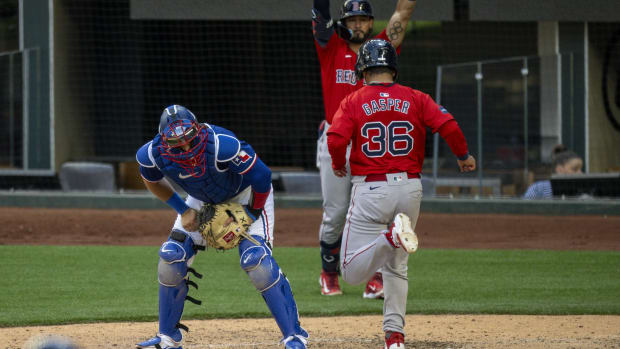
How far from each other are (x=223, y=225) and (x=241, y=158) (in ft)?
1.25

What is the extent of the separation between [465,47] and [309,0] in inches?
149

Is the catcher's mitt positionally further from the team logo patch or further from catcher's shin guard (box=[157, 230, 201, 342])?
the team logo patch

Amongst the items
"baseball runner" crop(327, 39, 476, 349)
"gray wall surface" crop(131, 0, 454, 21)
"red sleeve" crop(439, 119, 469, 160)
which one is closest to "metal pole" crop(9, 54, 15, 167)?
"gray wall surface" crop(131, 0, 454, 21)

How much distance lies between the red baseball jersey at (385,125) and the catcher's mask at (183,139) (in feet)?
2.46

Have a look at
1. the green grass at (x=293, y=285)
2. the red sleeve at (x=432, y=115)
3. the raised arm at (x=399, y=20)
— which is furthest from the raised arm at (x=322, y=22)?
the green grass at (x=293, y=285)

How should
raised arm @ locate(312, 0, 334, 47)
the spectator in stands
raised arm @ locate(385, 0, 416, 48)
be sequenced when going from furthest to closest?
the spectator in stands
raised arm @ locate(312, 0, 334, 47)
raised arm @ locate(385, 0, 416, 48)

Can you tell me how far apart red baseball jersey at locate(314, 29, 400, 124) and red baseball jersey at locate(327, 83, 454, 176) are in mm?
1704

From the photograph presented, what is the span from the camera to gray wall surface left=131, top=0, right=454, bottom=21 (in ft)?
50.5

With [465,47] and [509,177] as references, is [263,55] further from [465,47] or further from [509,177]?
[509,177]

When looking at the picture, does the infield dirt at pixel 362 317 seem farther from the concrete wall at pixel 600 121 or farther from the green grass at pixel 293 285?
the concrete wall at pixel 600 121

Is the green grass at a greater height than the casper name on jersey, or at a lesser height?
lesser

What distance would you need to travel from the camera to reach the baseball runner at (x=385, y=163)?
16.2ft

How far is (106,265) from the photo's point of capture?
8.95 m

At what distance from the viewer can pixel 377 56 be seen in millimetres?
5062
